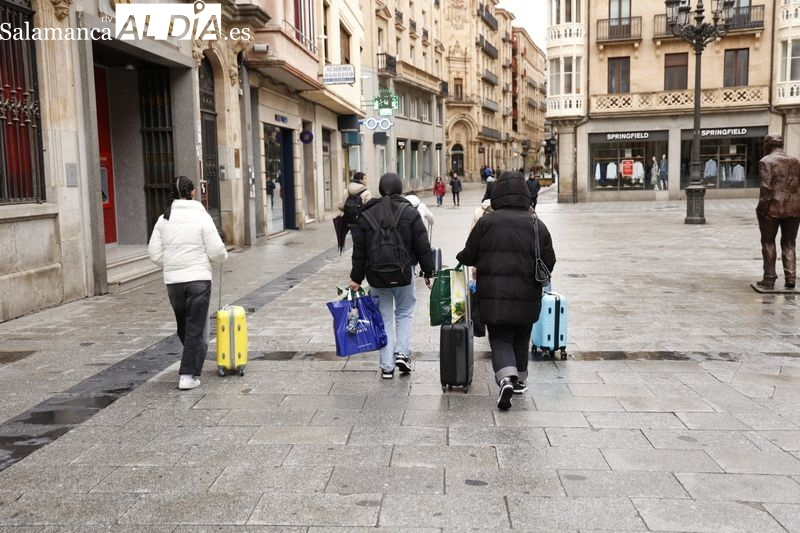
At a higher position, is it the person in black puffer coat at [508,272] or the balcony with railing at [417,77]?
the balcony with railing at [417,77]

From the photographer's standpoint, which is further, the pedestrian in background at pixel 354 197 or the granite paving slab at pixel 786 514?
the pedestrian in background at pixel 354 197

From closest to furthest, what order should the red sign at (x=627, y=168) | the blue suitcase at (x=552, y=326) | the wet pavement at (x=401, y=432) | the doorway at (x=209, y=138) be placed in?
the wet pavement at (x=401, y=432)
the blue suitcase at (x=552, y=326)
the doorway at (x=209, y=138)
the red sign at (x=627, y=168)

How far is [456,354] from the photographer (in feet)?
19.7

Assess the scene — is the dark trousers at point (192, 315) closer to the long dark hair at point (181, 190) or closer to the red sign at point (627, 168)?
the long dark hair at point (181, 190)

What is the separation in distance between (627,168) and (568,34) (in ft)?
23.2

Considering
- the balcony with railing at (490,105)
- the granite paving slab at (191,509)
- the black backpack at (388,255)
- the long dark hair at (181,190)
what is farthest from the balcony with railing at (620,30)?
the granite paving slab at (191,509)

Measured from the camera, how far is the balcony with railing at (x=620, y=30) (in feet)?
122

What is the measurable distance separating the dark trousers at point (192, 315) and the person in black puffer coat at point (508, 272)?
2211 millimetres

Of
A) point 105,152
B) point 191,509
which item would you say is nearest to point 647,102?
point 105,152

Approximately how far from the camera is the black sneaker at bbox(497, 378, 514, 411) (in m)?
5.50

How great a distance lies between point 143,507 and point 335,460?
44.1 inches

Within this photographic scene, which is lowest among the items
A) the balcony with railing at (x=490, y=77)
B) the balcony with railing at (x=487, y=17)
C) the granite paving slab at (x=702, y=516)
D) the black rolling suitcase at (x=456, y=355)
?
the granite paving slab at (x=702, y=516)

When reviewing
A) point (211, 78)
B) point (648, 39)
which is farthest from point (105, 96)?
point (648, 39)

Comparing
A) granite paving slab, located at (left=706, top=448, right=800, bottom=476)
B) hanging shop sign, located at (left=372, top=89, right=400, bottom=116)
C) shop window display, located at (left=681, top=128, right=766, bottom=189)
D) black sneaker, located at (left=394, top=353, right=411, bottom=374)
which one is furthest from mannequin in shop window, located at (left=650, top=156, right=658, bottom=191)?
granite paving slab, located at (left=706, top=448, right=800, bottom=476)
